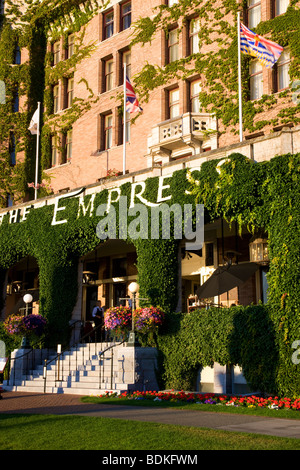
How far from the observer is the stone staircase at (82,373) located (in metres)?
18.5

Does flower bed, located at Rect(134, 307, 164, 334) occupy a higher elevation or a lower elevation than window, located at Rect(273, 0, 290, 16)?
lower

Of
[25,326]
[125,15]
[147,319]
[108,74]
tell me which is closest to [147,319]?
[147,319]

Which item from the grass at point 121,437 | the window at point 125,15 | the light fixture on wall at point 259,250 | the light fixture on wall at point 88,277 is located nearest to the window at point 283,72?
the light fixture on wall at point 259,250

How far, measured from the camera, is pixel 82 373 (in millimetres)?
20078

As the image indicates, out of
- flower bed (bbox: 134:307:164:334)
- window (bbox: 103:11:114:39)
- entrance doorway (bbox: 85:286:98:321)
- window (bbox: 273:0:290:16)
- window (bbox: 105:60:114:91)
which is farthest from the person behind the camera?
window (bbox: 103:11:114:39)

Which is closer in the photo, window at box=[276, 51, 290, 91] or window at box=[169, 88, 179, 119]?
window at box=[276, 51, 290, 91]

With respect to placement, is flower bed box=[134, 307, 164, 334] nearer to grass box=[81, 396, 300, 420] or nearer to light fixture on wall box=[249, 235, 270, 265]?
grass box=[81, 396, 300, 420]

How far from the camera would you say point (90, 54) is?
35.9 meters

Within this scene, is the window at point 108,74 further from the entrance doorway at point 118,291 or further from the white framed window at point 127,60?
the entrance doorway at point 118,291

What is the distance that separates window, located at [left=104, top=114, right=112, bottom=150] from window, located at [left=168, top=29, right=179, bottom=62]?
18.1 ft

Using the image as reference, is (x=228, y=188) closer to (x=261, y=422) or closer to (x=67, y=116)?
(x=261, y=422)

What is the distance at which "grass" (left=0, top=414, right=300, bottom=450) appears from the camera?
8.59 metres

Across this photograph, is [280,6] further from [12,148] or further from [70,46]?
[12,148]

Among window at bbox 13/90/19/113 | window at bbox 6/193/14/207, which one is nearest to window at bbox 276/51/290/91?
window at bbox 6/193/14/207
